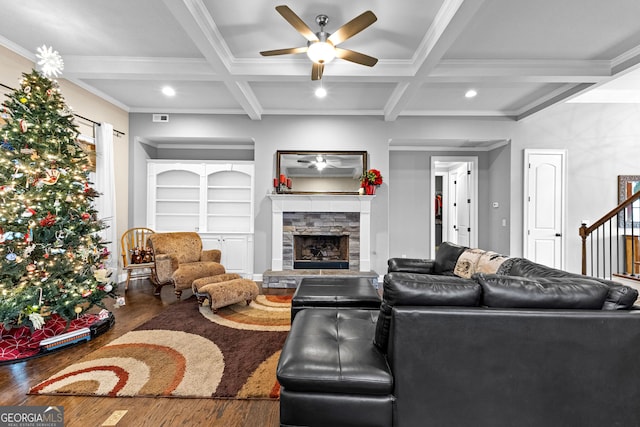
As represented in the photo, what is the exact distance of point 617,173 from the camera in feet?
16.4

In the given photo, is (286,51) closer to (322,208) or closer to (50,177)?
(50,177)

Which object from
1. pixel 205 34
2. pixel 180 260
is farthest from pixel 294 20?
pixel 180 260

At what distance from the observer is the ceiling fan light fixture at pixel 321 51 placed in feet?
8.59

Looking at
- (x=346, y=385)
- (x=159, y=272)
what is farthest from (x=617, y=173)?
(x=159, y=272)

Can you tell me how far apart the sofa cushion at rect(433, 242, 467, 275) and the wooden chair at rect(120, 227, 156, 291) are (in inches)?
152

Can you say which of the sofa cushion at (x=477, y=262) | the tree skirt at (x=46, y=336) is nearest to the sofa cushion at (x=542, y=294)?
the sofa cushion at (x=477, y=262)

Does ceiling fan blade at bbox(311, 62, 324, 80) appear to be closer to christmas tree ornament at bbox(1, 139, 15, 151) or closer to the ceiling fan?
the ceiling fan

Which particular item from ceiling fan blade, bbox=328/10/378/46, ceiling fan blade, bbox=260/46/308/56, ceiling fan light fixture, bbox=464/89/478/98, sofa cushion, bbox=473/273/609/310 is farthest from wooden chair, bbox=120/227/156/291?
ceiling fan light fixture, bbox=464/89/478/98

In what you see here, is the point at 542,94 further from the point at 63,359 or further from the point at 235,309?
the point at 63,359

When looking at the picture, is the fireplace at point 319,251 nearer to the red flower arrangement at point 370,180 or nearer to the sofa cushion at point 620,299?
the red flower arrangement at point 370,180

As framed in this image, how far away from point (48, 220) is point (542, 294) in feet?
11.8

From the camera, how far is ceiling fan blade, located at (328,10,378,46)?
87.9 inches

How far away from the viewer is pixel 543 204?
5078 mm

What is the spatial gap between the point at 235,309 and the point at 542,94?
16.9 ft
